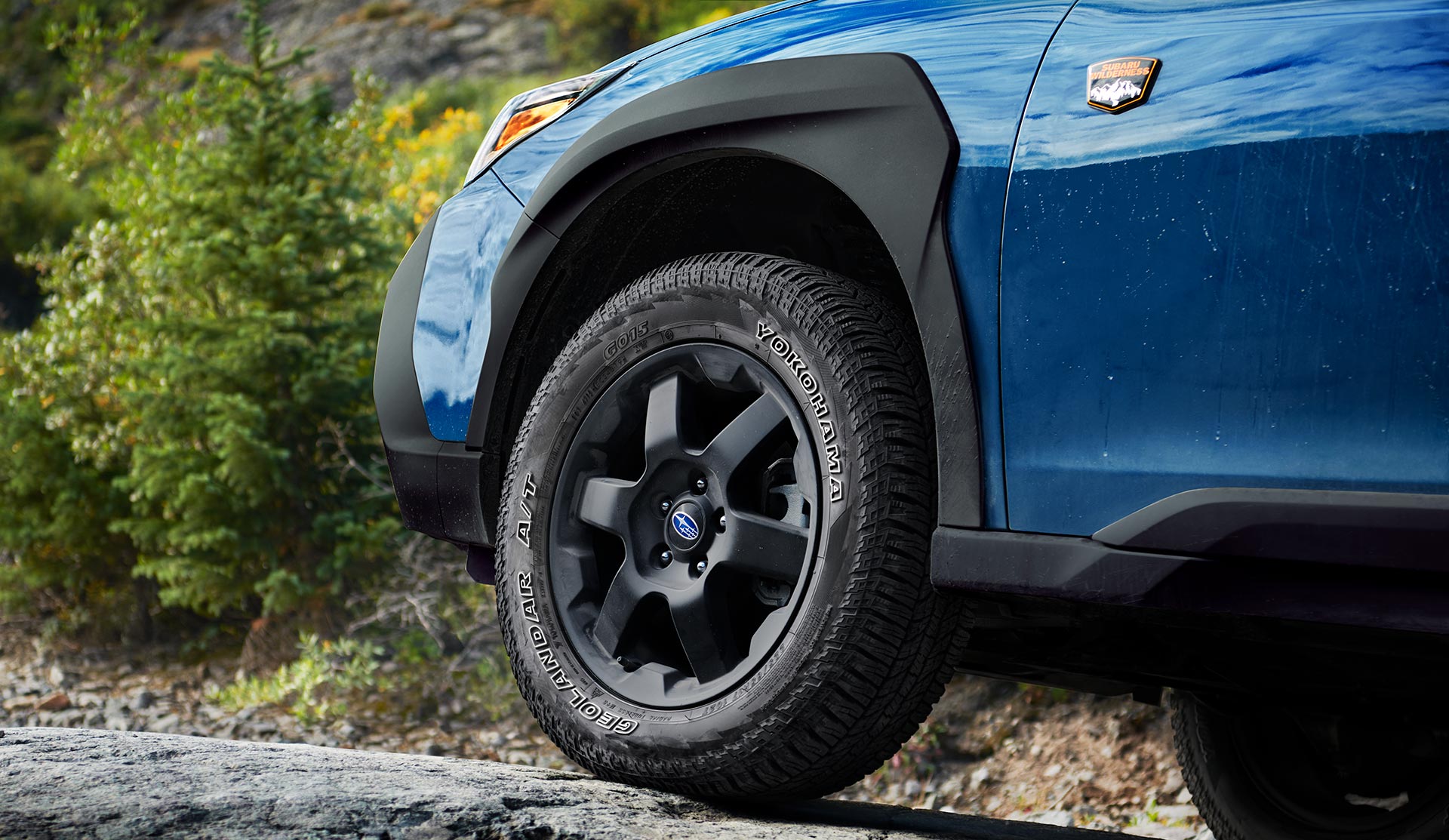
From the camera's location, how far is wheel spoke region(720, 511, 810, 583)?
5.99 feet

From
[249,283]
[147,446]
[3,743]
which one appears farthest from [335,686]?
[3,743]

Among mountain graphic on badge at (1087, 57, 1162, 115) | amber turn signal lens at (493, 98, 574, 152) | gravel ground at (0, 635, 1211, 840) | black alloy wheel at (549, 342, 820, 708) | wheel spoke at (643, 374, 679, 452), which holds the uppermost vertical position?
mountain graphic on badge at (1087, 57, 1162, 115)

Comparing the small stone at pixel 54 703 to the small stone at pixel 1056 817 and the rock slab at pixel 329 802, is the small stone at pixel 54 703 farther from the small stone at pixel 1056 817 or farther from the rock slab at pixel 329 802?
the small stone at pixel 1056 817

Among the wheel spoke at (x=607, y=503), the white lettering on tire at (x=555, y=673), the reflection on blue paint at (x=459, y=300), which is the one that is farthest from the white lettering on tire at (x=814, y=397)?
the reflection on blue paint at (x=459, y=300)

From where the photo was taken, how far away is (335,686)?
17.5ft

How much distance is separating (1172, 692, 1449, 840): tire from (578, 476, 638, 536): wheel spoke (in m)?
1.37

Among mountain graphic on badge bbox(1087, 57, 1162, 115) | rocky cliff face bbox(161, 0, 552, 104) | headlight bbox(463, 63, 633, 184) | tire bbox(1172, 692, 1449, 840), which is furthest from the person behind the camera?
rocky cliff face bbox(161, 0, 552, 104)

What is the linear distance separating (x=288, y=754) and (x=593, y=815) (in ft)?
2.07

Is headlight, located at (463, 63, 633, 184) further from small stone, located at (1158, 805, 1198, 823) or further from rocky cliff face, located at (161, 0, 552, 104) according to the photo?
rocky cliff face, located at (161, 0, 552, 104)

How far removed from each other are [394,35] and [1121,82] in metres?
39.1

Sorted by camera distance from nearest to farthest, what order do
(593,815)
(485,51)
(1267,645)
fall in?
1. (593,815)
2. (1267,645)
3. (485,51)

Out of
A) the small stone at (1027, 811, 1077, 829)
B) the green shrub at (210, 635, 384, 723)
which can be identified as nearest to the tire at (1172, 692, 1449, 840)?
the small stone at (1027, 811, 1077, 829)

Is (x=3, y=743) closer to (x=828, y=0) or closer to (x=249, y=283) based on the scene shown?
(x=828, y=0)

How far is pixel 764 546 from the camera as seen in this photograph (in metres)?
1.85
